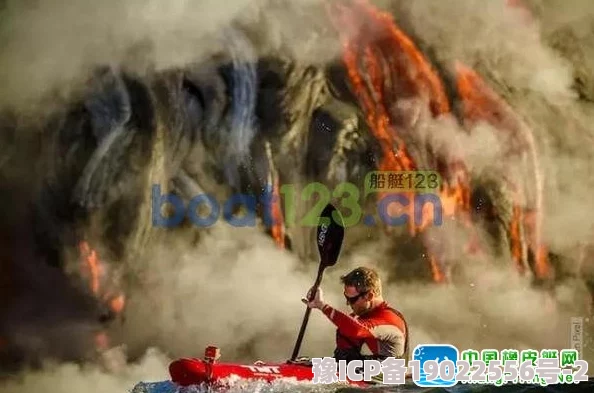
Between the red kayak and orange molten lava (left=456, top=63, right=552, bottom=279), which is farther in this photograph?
orange molten lava (left=456, top=63, right=552, bottom=279)

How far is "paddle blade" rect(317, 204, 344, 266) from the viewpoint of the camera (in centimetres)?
231

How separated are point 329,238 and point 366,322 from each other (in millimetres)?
280

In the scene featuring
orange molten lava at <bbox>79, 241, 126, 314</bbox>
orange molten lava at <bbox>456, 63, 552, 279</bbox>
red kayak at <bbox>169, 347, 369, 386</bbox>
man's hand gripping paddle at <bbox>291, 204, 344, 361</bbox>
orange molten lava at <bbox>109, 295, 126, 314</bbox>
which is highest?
orange molten lava at <bbox>456, 63, 552, 279</bbox>

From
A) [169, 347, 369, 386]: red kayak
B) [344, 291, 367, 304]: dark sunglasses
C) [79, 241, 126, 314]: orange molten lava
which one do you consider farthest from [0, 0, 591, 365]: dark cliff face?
[169, 347, 369, 386]: red kayak

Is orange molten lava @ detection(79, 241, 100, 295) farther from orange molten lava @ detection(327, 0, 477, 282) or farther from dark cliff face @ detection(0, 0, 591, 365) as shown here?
orange molten lava @ detection(327, 0, 477, 282)

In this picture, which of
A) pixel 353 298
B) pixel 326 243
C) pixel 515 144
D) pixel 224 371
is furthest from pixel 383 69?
pixel 224 371

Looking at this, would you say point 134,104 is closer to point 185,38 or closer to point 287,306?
point 185,38

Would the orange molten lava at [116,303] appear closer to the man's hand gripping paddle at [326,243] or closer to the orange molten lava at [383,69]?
the man's hand gripping paddle at [326,243]

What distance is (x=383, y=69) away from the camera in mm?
2387

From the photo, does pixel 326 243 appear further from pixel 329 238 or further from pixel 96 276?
pixel 96 276

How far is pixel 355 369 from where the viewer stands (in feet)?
7.52

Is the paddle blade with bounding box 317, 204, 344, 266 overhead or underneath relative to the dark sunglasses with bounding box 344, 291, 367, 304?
overhead

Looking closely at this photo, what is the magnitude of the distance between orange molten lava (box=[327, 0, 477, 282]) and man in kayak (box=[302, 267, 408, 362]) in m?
0.40

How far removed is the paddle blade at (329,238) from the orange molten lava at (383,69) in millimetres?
298
